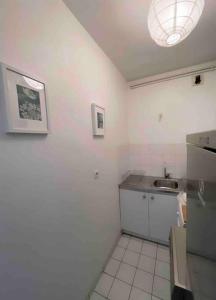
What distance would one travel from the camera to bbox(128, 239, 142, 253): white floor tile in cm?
177

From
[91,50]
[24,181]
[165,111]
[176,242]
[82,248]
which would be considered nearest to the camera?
[24,181]

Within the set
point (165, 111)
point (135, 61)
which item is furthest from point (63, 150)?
point (165, 111)

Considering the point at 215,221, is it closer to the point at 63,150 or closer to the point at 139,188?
the point at 63,150

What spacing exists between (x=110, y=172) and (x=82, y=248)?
32.2 inches

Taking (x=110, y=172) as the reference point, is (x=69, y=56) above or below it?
above

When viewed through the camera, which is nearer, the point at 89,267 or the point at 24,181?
the point at 24,181

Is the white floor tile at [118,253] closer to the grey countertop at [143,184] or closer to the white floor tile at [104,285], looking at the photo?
the white floor tile at [104,285]

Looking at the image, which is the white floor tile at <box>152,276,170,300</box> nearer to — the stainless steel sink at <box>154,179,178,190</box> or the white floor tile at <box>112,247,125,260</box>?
the white floor tile at <box>112,247,125,260</box>

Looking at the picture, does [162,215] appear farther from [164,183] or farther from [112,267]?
[112,267]

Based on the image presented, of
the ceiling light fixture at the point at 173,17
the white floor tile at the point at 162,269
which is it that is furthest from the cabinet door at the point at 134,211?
the ceiling light fixture at the point at 173,17

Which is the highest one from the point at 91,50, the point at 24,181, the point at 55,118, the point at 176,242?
the point at 91,50

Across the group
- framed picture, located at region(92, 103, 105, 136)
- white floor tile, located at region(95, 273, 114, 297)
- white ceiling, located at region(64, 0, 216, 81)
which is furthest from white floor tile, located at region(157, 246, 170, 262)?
white ceiling, located at region(64, 0, 216, 81)

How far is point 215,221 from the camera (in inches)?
11.5

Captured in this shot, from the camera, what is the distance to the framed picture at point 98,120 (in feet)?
4.33
